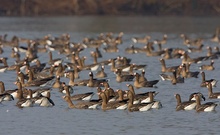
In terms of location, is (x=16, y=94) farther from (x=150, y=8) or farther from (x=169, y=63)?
(x=150, y=8)

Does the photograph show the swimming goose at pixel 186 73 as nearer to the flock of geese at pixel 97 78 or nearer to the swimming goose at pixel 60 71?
the flock of geese at pixel 97 78

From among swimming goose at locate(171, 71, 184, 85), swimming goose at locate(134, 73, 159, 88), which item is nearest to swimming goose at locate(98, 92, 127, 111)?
swimming goose at locate(134, 73, 159, 88)

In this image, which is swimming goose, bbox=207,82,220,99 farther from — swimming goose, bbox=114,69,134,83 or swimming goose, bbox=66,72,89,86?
swimming goose, bbox=114,69,134,83

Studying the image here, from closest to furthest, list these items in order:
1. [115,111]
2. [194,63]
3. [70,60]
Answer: [115,111], [194,63], [70,60]

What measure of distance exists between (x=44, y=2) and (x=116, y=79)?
1926 inches

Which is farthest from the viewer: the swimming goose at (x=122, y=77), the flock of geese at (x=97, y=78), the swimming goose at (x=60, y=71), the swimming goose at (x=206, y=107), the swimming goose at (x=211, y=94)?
the swimming goose at (x=60, y=71)

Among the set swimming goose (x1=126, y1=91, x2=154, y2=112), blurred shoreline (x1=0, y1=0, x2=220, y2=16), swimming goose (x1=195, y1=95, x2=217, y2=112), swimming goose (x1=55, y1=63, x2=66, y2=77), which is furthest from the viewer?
blurred shoreline (x1=0, y1=0, x2=220, y2=16)

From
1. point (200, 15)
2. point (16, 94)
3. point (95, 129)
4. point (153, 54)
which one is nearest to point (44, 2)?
point (200, 15)

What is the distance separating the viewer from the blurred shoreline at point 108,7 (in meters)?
77.9

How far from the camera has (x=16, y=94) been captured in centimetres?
2581

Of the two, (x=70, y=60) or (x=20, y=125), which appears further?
(x=70, y=60)

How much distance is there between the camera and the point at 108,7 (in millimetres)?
78875

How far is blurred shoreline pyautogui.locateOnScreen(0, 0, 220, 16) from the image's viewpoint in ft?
256

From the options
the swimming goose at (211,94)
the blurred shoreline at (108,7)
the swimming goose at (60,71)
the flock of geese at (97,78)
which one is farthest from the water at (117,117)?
the blurred shoreline at (108,7)
